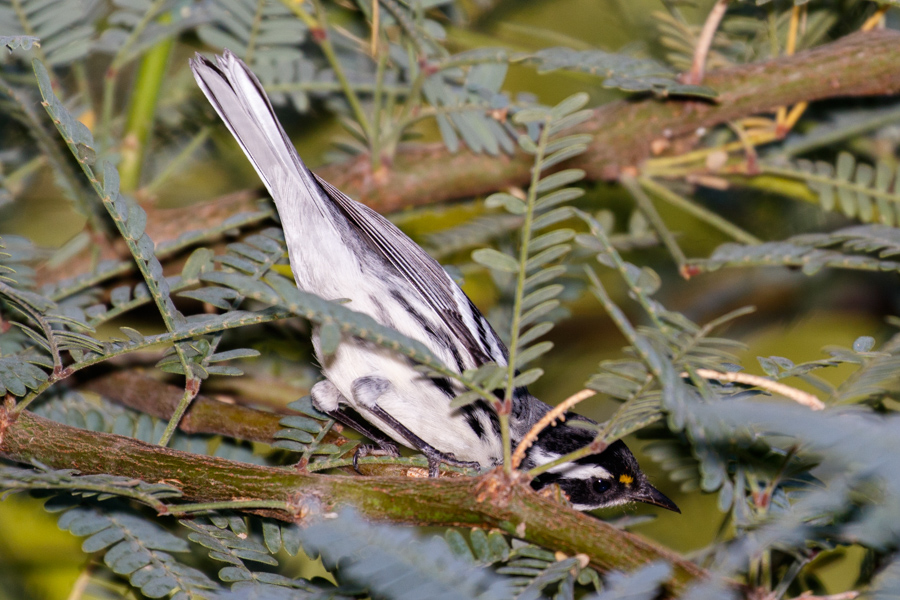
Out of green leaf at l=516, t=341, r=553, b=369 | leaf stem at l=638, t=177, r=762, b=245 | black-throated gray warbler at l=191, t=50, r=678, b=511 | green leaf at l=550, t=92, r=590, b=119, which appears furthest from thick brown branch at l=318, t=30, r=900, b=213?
green leaf at l=516, t=341, r=553, b=369

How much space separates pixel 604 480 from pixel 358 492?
1.08 m

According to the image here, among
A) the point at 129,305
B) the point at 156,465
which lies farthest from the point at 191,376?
the point at 129,305

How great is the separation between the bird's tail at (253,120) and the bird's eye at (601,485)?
1.12 metres

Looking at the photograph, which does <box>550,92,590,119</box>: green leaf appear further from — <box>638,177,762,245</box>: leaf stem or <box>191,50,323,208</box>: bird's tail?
<box>638,177,762,245</box>: leaf stem

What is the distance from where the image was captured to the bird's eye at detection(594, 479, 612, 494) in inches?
85.7

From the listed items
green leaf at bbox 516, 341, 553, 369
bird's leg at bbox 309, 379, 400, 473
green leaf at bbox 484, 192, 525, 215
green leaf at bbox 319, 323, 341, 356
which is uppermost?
green leaf at bbox 484, 192, 525, 215

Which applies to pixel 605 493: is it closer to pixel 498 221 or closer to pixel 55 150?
pixel 498 221

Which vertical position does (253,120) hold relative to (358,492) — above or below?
above

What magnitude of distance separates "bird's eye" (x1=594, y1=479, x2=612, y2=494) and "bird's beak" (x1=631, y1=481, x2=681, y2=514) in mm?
76

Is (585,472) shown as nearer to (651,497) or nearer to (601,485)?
(601,485)

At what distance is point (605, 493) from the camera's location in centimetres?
219

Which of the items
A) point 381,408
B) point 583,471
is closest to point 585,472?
point 583,471

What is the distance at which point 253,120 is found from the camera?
5.93 ft

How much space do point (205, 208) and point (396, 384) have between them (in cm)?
103
